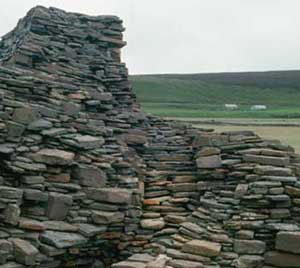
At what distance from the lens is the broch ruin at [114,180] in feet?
43.0

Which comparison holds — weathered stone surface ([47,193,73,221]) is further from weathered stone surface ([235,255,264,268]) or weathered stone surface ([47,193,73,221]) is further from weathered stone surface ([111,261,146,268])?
weathered stone surface ([235,255,264,268])

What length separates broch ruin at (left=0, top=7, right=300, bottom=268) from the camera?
43.0 ft

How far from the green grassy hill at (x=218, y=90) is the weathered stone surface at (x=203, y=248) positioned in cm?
2513

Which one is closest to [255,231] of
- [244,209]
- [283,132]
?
[244,209]

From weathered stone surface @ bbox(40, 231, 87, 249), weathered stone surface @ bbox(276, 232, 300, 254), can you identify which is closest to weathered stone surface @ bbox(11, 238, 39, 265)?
weathered stone surface @ bbox(40, 231, 87, 249)

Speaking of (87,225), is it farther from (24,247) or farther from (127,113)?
(127,113)

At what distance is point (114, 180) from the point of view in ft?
47.8

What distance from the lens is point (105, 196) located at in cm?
1395

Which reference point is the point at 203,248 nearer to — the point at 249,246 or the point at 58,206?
the point at 249,246

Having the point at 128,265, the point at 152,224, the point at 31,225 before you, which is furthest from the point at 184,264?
the point at 31,225

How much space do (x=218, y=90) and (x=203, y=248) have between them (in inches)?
1427

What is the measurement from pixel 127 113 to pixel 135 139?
830 mm

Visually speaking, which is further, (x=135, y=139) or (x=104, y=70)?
(x=104, y=70)

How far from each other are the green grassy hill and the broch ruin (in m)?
22.1
